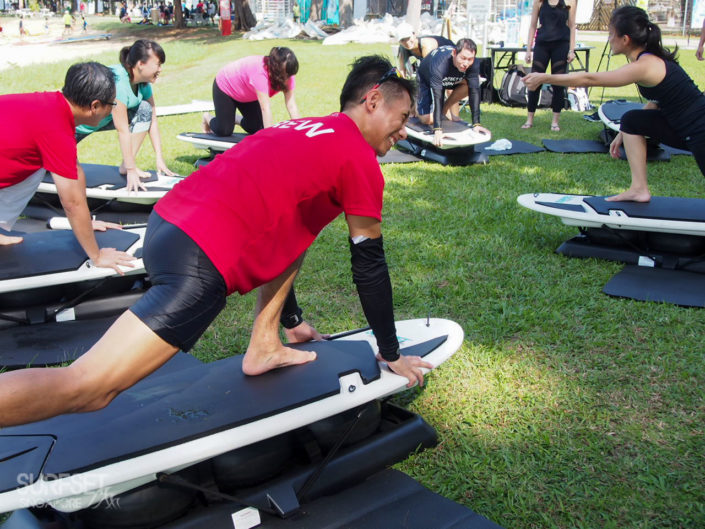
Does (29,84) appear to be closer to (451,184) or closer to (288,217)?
(451,184)

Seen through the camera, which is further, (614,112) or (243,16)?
(243,16)

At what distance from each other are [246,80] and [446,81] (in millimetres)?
2656

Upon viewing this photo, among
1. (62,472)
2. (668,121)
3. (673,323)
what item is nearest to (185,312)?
(62,472)

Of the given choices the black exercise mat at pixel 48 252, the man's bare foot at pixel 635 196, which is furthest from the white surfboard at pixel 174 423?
the man's bare foot at pixel 635 196

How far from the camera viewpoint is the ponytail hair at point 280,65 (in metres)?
6.30

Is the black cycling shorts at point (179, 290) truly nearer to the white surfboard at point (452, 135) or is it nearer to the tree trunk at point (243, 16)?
the white surfboard at point (452, 135)

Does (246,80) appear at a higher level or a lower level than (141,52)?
lower

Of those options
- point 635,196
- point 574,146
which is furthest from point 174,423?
point 574,146

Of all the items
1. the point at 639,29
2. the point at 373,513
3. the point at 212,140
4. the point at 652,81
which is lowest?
the point at 373,513

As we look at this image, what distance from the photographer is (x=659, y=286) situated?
414 centimetres

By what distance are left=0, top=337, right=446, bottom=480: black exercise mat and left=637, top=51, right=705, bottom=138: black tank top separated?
313 cm

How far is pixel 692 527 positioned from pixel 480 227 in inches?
130

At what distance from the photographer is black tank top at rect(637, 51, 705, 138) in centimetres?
459

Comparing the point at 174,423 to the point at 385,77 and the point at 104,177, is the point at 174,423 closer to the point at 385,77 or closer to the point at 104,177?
the point at 385,77
